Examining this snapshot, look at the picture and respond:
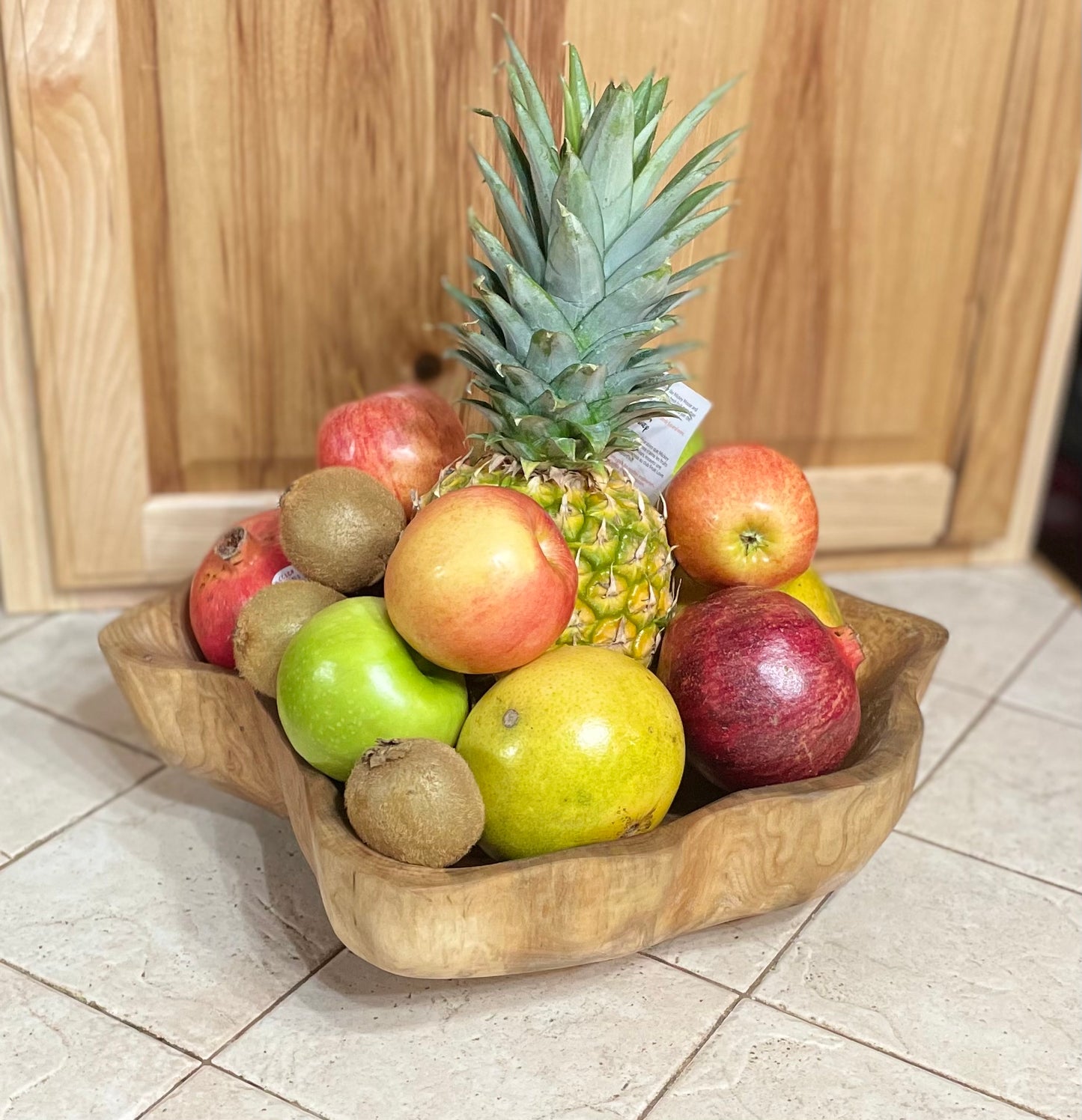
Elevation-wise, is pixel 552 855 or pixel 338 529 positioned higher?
pixel 338 529

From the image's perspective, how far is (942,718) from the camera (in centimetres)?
125

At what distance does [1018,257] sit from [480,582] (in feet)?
A: 3.01

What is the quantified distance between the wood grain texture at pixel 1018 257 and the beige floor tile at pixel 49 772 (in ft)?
3.29

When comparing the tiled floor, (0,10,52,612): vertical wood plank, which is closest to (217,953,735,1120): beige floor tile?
the tiled floor

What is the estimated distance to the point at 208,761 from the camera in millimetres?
927

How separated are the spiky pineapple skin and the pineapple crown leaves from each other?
0.06ft

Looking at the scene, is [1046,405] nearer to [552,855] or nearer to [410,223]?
[410,223]

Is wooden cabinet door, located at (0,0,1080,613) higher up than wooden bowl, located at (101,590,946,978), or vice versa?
wooden cabinet door, located at (0,0,1080,613)

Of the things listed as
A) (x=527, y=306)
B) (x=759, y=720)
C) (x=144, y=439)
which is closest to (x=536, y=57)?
(x=527, y=306)

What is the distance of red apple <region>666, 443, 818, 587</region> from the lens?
3.07 ft

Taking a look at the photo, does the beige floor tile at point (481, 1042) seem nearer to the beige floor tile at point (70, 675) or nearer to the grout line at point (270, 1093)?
the grout line at point (270, 1093)

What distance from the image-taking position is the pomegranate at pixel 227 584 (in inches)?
37.5

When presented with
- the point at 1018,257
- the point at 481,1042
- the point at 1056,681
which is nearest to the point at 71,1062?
the point at 481,1042

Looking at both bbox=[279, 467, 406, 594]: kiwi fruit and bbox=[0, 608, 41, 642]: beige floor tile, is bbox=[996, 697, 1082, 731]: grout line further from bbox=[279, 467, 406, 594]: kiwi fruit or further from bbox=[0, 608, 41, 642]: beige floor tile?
bbox=[0, 608, 41, 642]: beige floor tile
